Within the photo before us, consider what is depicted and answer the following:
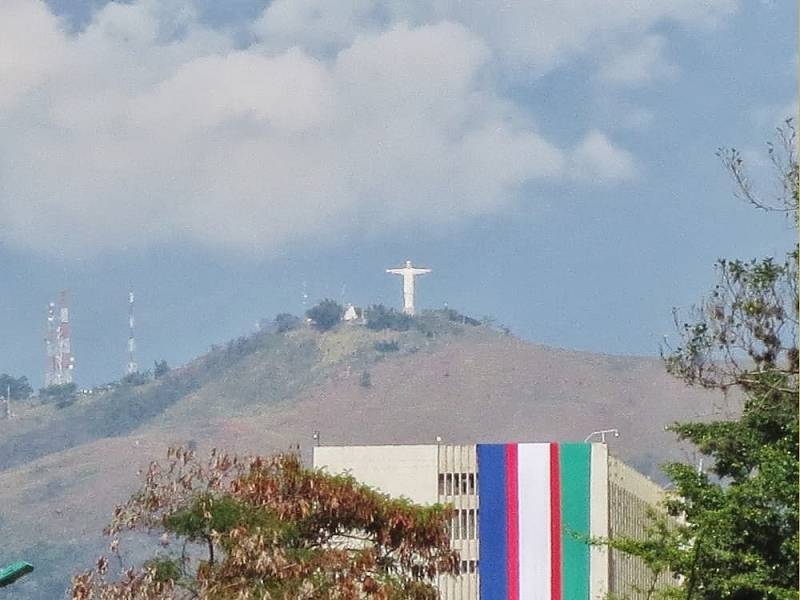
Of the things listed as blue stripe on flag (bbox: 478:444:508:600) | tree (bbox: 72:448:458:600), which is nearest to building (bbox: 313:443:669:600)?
blue stripe on flag (bbox: 478:444:508:600)

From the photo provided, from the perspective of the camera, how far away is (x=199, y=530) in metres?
51.2

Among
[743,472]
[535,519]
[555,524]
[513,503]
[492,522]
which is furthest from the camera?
[555,524]

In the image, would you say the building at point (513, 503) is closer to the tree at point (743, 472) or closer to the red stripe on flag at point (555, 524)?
the red stripe on flag at point (555, 524)

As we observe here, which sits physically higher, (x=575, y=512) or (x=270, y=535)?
(x=270, y=535)

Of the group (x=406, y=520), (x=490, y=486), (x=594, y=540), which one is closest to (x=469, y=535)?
(x=490, y=486)

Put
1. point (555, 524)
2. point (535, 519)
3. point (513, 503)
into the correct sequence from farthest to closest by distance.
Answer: point (555, 524)
point (535, 519)
point (513, 503)

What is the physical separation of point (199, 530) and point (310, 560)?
11.9 feet

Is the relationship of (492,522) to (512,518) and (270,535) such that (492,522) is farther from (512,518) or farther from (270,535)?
(270,535)

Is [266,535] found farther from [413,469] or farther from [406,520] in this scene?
[413,469]

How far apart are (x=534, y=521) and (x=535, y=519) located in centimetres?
19

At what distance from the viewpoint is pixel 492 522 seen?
13675 cm

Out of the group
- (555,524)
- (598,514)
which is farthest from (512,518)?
(598,514)

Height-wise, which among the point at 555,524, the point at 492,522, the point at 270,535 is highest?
the point at 270,535

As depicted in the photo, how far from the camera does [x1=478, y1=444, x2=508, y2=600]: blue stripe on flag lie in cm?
13438
